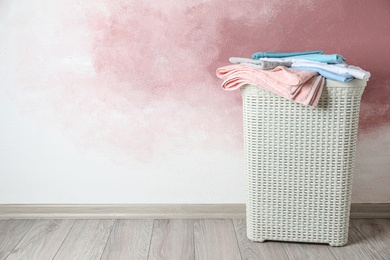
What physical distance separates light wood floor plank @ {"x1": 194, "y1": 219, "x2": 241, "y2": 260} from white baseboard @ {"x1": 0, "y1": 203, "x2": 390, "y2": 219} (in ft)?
0.15

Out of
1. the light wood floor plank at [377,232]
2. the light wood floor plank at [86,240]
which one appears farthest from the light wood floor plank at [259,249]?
the light wood floor plank at [86,240]

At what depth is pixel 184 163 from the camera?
2088 millimetres

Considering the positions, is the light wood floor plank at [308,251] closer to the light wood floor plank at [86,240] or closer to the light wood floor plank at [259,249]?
the light wood floor plank at [259,249]

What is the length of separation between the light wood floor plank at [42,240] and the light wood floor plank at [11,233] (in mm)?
20

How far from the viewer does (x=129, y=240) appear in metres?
1.91

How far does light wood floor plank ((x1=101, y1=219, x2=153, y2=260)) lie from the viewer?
1.80 metres

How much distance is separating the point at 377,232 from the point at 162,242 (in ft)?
2.69

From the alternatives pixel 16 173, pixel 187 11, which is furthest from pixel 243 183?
pixel 16 173

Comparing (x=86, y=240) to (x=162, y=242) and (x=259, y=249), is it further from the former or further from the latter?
(x=259, y=249)

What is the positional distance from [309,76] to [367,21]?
48 centimetres

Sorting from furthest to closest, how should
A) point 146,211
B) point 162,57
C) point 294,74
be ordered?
1. point 146,211
2. point 162,57
3. point 294,74

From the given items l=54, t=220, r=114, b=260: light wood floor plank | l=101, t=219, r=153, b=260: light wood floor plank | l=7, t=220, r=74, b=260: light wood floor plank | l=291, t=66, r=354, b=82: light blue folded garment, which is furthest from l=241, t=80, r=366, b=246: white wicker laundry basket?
l=7, t=220, r=74, b=260: light wood floor plank

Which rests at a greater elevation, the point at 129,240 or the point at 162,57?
the point at 162,57

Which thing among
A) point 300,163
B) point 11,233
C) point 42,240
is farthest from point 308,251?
point 11,233
